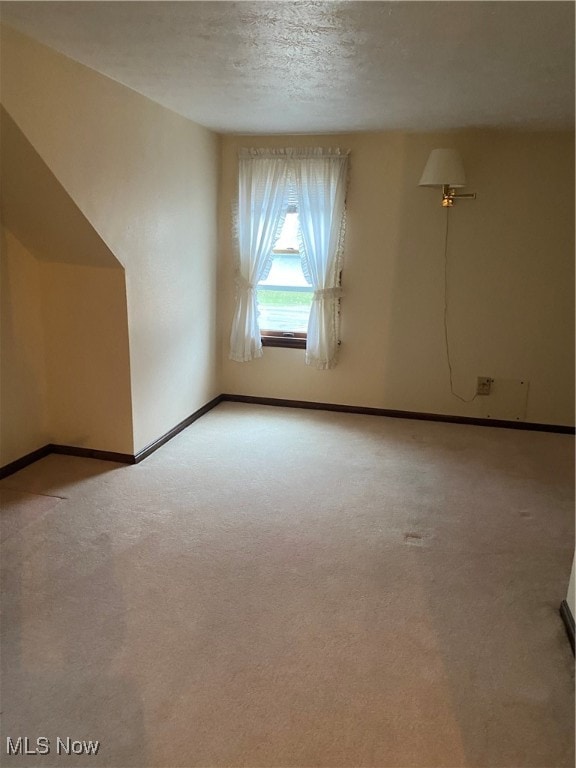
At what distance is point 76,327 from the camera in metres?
3.14

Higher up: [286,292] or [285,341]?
[286,292]

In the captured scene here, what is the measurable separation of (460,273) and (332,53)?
209 cm

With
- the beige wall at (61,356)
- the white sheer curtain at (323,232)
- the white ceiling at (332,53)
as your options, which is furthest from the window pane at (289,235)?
the beige wall at (61,356)

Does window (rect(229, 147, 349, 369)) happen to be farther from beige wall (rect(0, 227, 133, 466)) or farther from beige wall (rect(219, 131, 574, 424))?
beige wall (rect(0, 227, 133, 466))

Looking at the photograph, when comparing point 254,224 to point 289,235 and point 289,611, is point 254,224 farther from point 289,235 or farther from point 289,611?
point 289,611

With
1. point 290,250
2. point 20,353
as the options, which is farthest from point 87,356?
point 290,250

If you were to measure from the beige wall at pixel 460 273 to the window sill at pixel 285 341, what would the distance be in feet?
1.15

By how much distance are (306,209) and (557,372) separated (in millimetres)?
2170

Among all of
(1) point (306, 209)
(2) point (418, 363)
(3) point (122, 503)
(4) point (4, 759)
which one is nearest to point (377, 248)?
(1) point (306, 209)

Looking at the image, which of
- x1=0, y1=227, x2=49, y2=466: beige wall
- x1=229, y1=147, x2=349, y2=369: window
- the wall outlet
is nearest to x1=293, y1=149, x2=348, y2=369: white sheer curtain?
x1=229, y1=147, x2=349, y2=369: window

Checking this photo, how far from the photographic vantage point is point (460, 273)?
12.8 feet

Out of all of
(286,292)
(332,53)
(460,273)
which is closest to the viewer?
(332,53)

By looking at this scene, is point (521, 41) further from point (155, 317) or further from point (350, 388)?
point (350, 388)

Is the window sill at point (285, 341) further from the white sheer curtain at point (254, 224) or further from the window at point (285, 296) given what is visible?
the white sheer curtain at point (254, 224)
